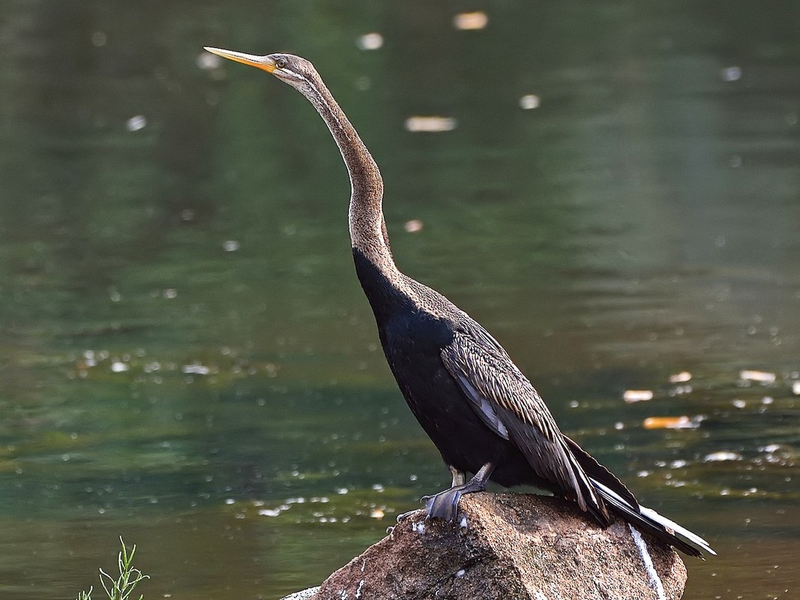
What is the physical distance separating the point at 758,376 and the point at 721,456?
1140 millimetres

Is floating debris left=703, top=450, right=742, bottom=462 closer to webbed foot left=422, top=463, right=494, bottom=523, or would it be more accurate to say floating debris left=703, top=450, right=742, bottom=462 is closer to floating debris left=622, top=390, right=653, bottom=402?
floating debris left=622, top=390, right=653, bottom=402

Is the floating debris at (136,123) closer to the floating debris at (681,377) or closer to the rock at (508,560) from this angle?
the floating debris at (681,377)

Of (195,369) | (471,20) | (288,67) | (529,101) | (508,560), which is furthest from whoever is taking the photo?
(471,20)

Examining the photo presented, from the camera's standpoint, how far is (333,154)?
43.8 feet

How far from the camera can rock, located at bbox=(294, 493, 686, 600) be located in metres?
4.76

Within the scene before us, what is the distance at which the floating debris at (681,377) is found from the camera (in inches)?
320

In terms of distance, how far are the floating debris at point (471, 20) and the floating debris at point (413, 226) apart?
21.2ft

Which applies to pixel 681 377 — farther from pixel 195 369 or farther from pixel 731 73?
pixel 731 73

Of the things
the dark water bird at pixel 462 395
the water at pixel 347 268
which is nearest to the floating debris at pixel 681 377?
the water at pixel 347 268

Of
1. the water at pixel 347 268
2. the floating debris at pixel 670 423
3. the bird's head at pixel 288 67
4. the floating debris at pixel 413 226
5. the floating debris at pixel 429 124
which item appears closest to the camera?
the bird's head at pixel 288 67

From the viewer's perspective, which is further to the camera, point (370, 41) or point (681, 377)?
point (370, 41)

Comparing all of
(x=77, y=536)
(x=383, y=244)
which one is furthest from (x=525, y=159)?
(x=383, y=244)

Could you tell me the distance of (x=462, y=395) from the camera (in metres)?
4.90

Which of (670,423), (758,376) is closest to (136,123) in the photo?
(758,376)
